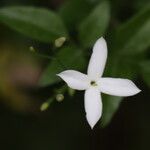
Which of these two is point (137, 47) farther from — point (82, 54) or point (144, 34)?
point (82, 54)

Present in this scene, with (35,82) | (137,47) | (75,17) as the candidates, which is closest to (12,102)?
(35,82)

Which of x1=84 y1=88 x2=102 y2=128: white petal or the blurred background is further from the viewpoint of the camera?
the blurred background

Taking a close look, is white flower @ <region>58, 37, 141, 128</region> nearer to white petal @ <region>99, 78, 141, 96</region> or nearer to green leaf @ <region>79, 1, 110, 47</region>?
white petal @ <region>99, 78, 141, 96</region>

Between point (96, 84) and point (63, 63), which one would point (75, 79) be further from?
point (63, 63)

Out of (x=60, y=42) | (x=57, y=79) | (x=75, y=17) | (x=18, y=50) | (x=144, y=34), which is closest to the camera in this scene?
(x=60, y=42)

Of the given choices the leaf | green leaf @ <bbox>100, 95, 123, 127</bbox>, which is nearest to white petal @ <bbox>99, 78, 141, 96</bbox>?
green leaf @ <bbox>100, 95, 123, 127</bbox>
